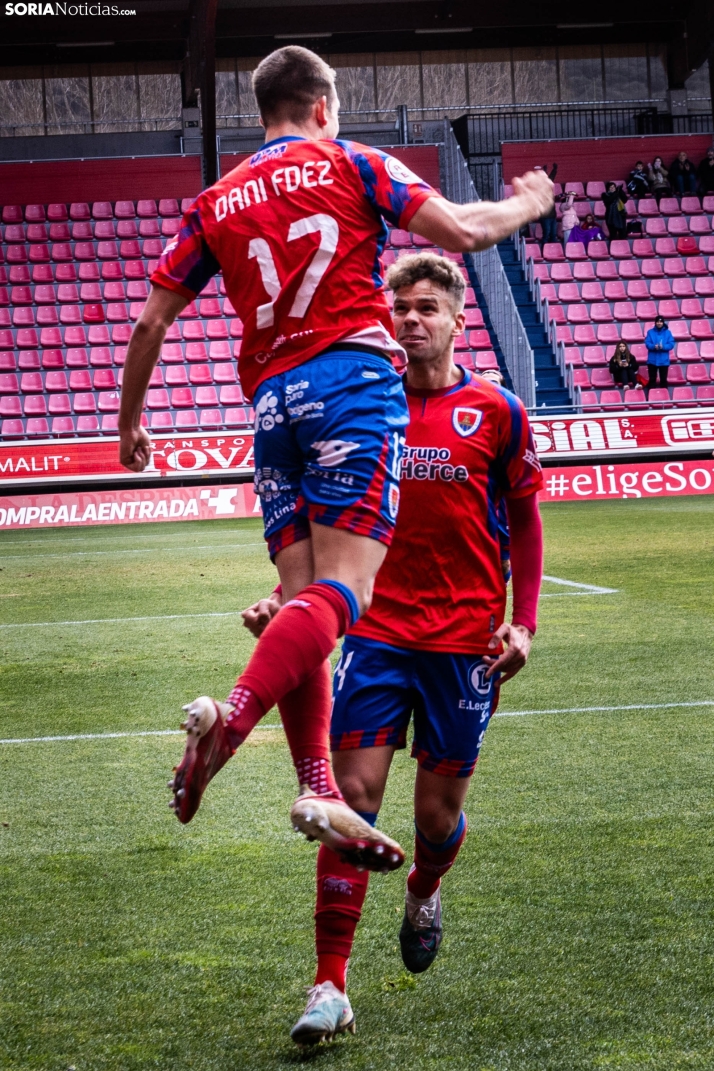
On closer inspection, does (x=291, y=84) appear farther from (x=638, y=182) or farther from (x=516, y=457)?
(x=638, y=182)

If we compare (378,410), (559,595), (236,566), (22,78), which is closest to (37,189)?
(22,78)

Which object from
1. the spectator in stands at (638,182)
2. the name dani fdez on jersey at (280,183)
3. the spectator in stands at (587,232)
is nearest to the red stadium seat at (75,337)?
the spectator in stands at (587,232)

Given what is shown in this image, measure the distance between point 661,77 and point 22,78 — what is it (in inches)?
567

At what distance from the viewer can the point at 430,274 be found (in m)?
3.29

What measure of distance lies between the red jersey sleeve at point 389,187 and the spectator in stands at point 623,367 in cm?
1995

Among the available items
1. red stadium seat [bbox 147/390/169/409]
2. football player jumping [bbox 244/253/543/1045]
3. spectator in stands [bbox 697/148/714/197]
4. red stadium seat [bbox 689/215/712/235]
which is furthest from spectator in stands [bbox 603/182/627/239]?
football player jumping [bbox 244/253/543/1045]

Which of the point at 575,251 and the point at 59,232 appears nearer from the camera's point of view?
the point at 59,232

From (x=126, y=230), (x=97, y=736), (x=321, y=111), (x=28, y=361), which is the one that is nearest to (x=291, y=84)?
(x=321, y=111)

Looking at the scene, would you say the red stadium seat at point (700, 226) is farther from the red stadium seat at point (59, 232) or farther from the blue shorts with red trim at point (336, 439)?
the blue shorts with red trim at point (336, 439)

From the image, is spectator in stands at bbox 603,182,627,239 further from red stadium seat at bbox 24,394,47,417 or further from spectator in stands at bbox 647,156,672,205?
red stadium seat at bbox 24,394,47,417

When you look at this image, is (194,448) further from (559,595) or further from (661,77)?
(661,77)

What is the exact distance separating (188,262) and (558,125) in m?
27.5

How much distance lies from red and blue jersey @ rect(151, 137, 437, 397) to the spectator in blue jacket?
2020 centimetres

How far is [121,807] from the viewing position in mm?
4707
